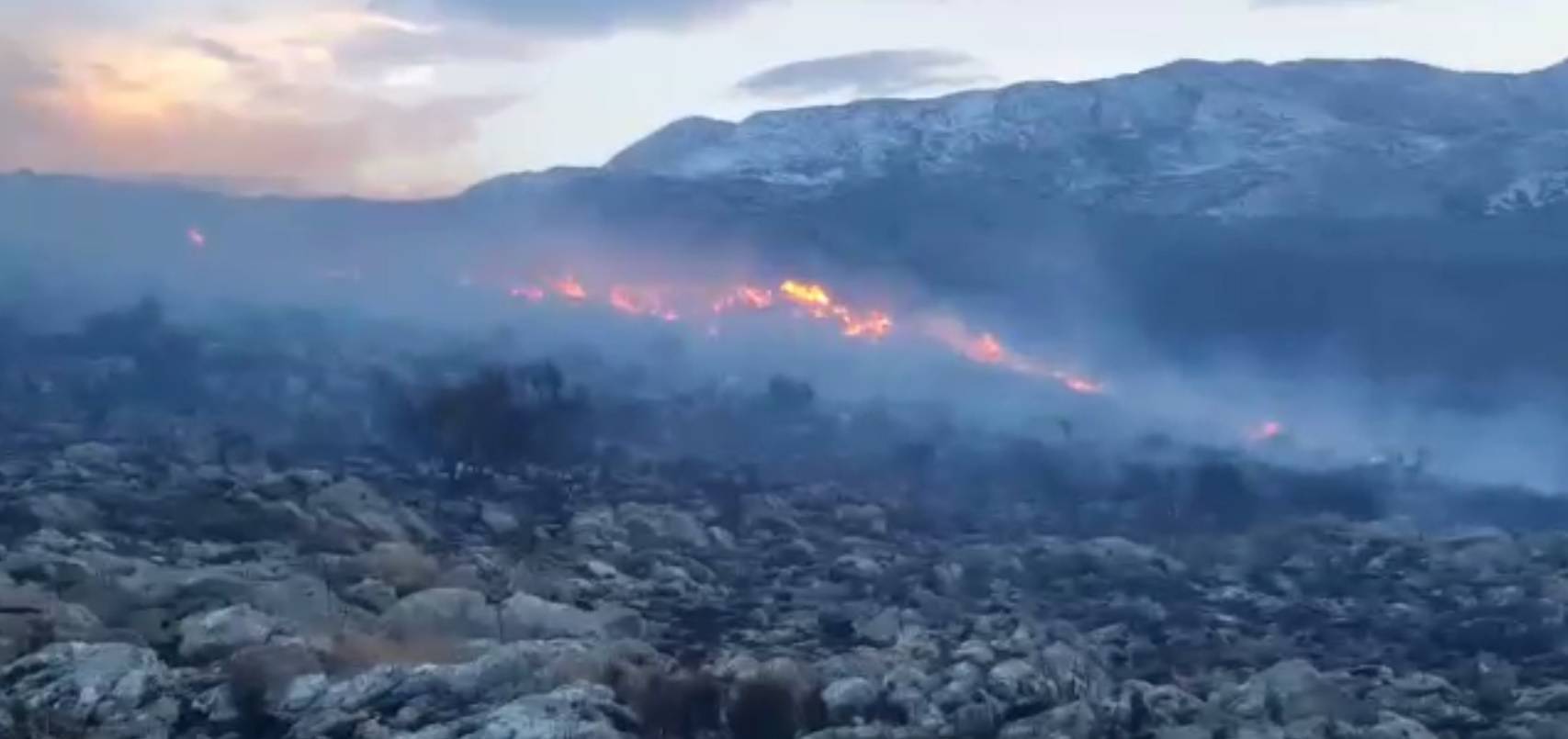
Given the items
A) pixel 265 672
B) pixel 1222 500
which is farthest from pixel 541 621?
pixel 1222 500

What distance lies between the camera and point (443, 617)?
142 feet

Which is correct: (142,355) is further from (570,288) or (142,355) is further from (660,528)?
(660,528)

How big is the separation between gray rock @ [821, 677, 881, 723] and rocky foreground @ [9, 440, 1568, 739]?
0.27 feet

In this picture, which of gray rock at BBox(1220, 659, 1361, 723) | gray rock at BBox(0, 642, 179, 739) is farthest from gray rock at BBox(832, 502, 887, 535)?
gray rock at BBox(0, 642, 179, 739)

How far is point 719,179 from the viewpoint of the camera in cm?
17100

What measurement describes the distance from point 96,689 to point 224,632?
4.26m

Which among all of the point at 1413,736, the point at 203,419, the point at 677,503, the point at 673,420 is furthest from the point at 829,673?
the point at 673,420

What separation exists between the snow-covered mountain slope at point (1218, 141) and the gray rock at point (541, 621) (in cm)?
11760

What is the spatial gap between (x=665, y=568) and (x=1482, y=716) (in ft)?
69.7

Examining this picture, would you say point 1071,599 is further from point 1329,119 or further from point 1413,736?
point 1329,119

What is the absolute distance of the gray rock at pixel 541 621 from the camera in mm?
43188

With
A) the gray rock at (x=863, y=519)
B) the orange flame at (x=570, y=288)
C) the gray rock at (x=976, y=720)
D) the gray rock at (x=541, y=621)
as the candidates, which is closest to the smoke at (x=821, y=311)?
the orange flame at (x=570, y=288)

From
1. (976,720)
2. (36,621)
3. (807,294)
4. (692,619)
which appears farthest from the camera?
(807,294)

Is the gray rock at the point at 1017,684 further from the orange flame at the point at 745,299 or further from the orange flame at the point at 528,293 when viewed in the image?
the orange flame at the point at 528,293
